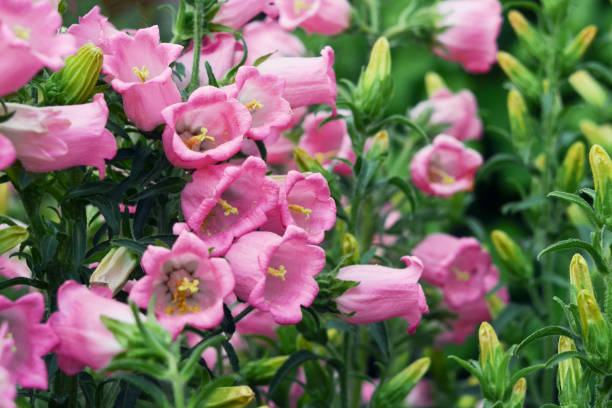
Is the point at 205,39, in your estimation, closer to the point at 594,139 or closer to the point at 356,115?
the point at 356,115

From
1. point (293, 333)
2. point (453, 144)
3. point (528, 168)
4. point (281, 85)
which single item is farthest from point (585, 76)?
point (281, 85)

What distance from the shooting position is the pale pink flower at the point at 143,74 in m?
0.78

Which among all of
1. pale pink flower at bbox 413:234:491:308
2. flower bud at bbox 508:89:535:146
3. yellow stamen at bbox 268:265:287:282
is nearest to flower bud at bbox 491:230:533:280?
pale pink flower at bbox 413:234:491:308

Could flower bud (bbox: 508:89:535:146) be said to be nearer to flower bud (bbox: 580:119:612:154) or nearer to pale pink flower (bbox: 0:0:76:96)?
flower bud (bbox: 580:119:612:154)

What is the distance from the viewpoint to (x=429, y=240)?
1.33 meters

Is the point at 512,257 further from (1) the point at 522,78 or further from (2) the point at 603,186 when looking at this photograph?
(2) the point at 603,186

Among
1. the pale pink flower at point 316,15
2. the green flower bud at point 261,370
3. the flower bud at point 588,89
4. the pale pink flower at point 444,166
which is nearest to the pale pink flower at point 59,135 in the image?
the green flower bud at point 261,370

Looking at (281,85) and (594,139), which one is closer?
(281,85)

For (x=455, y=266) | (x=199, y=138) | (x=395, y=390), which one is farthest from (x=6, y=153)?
(x=455, y=266)

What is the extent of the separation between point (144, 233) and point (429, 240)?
0.57 metres

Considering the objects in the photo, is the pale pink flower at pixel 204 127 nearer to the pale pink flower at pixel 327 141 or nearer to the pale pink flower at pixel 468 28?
the pale pink flower at pixel 327 141

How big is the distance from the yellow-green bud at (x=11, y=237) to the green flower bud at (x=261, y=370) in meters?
0.37

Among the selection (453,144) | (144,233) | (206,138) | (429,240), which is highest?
(206,138)

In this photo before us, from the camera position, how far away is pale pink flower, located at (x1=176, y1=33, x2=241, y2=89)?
0.90 m
